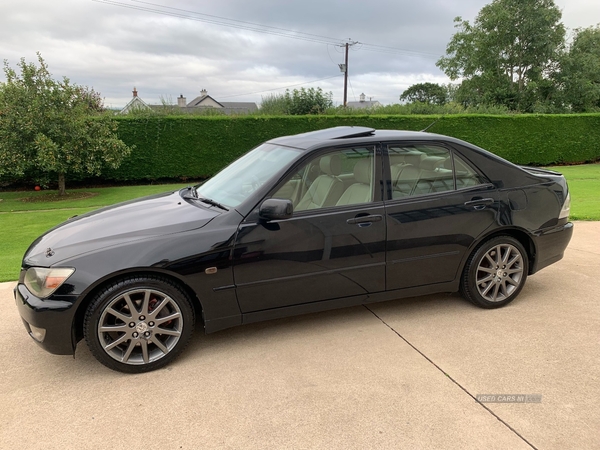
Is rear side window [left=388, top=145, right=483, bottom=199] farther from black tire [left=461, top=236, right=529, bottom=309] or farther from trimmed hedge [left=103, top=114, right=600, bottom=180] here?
trimmed hedge [left=103, top=114, right=600, bottom=180]

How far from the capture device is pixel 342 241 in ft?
10.8

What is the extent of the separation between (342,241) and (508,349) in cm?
148

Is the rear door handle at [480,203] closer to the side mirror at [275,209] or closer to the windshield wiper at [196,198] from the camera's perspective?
the side mirror at [275,209]

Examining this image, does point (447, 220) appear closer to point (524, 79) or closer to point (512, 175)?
point (512, 175)

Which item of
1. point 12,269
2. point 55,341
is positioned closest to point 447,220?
point 55,341

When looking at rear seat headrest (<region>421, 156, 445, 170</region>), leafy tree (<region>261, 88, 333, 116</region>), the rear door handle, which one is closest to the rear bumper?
the rear door handle

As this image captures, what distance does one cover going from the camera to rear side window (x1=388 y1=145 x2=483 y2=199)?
358 cm

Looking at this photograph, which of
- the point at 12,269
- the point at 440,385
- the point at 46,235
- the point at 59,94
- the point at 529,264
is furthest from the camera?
the point at 59,94

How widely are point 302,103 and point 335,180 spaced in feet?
53.6

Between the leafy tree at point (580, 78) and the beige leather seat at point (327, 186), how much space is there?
110 ft

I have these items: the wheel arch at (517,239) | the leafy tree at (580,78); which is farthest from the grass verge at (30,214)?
the leafy tree at (580,78)

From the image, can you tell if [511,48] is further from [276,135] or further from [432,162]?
[432,162]

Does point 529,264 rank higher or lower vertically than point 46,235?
lower

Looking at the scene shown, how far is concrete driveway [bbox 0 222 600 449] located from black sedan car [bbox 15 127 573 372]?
0.90 ft
